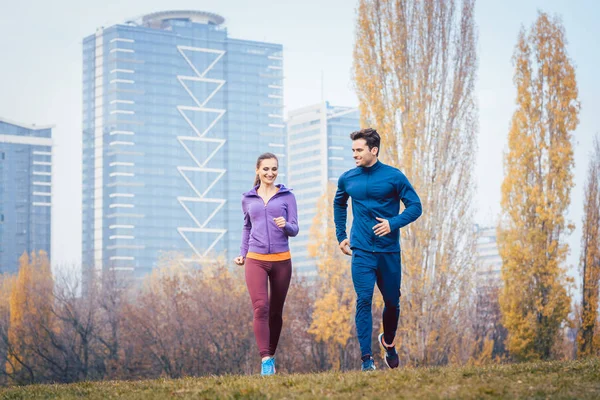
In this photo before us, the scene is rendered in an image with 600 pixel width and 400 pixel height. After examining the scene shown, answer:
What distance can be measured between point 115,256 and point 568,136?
126m

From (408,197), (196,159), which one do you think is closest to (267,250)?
(408,197)

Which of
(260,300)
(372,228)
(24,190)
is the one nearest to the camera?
(372,228)

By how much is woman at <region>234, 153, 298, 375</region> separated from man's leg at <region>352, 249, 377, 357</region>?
2.51ft

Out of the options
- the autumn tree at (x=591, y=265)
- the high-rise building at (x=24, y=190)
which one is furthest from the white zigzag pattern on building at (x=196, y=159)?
the autumn tree at (x=591, y=265)

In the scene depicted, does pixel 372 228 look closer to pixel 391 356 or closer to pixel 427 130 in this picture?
pixel 391 356

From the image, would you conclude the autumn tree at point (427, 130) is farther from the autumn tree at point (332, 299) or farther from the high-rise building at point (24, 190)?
the high-rise building at point (24, 190)

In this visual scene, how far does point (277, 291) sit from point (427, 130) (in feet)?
47.3

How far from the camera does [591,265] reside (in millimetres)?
30516

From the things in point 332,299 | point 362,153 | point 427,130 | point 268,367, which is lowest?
point 332,299

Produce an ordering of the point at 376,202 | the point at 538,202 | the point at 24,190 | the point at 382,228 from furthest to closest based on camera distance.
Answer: the point at 24,190, the point at 538,202, the point at 376,202, the point at 382,228

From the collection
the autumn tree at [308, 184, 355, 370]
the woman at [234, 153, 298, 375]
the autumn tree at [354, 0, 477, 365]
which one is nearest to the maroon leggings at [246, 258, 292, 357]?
the woman at [234, 153, 298, 375]

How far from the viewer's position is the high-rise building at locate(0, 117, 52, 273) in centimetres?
15412

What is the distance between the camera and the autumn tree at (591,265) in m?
29.7

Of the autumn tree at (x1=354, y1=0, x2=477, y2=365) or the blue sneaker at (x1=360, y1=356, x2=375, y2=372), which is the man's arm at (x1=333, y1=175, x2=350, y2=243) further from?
the autumn tree at (x1=354, y1=0, x2=477, y2=365)
